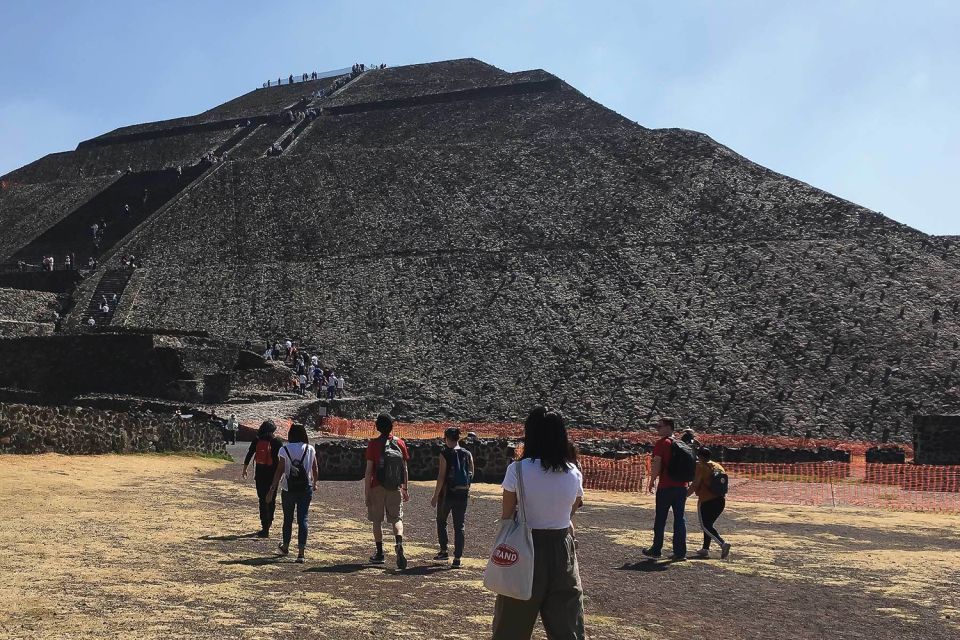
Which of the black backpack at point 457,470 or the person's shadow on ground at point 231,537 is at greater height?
the black backpack at point 457,470

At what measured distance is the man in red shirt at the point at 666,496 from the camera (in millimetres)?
11719

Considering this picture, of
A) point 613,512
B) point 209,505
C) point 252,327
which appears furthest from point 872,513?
point 252,327

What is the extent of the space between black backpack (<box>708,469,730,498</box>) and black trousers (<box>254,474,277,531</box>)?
5.39 metres

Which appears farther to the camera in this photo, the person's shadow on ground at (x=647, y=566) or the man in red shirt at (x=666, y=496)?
the man in red shirt at (x=666, y=496)

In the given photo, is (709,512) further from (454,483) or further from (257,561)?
(257,561)

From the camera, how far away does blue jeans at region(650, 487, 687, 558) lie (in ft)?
38.5

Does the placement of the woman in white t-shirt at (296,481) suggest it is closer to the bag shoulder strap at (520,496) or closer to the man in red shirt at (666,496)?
the man in red shirt at (666,496)

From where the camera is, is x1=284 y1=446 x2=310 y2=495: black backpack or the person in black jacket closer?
x1=284 y1=446 x2=310 y2=495: black backpack

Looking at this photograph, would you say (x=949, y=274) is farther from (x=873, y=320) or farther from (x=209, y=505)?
(x=209, y=505)

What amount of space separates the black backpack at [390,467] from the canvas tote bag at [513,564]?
4821 millimetres

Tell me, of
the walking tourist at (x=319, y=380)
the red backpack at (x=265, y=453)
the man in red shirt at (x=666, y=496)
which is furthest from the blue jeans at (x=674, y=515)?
the walking tourist at (x=319, y=380)

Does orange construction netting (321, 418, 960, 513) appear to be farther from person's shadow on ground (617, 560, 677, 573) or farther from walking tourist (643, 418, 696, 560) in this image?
person's shadow on ground (617, 560, 677, 573)

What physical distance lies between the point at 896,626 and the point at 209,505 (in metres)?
10.2

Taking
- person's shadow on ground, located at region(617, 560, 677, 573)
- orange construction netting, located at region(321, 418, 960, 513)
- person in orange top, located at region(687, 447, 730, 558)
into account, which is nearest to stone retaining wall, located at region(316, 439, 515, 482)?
orange construction netting, located at region(321, 418, 960, 513)
